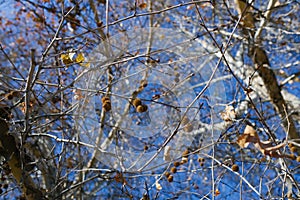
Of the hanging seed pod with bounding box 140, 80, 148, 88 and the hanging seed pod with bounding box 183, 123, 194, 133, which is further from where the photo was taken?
the hanging seed pod with bounding box 140, 80, 148, 88

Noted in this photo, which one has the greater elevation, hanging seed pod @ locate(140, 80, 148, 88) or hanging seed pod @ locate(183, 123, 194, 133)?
hanging seed pod @ locate(140, 80, 148, 88)

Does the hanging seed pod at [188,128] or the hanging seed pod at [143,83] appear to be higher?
the hanging seed pod at [143,83]

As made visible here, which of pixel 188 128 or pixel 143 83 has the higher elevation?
pixel 143 83

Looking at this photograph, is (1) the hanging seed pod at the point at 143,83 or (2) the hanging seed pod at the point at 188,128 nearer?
(2) the hanging seed pod at the point at 188,128

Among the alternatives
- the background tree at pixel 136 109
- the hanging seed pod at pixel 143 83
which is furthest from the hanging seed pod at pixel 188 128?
the hanging seed pod at pixel 143 83

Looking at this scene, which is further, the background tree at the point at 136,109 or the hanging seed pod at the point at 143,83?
the hanging seed pod at the point at 143,83

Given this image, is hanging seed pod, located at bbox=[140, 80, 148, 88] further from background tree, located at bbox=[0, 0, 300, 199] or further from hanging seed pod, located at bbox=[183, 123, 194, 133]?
hanging seed pod, located at bbox=[183, 123, 194, 133]

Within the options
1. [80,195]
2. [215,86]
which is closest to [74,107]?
[215,86]

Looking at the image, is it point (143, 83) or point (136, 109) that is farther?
point (143, 83)

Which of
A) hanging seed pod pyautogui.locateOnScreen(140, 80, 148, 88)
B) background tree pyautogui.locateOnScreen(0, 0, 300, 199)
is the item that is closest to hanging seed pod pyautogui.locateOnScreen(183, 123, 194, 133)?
background tree pyautogui.locateOnScreen(0, 0, 300, 199)

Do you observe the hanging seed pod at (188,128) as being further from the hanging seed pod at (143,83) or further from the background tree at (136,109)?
the hanging seed pod at (143,83)

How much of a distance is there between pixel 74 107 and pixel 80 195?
1570 mm

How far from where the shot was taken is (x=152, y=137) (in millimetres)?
2035

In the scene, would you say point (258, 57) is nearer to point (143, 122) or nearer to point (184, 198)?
point (184, 198)
